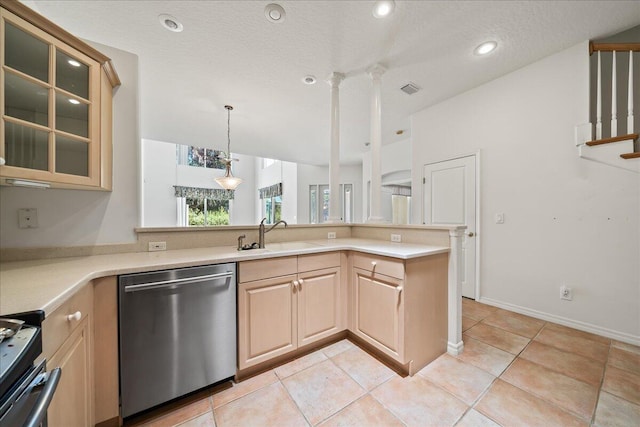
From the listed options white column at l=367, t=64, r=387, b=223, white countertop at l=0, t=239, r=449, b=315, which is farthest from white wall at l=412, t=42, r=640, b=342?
white countertop at l=0, t=239, r=449, b=315

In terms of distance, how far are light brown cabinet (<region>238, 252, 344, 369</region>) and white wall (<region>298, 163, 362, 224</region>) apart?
211 inches

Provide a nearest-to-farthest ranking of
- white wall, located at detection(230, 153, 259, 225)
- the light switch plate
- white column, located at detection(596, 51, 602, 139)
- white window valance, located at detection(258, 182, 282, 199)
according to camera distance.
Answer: the light switch plate, white column, located at detection(596, 51, 602, 139), white window valance, located at detection(258, 182, 282, 199), white wall, located at detection(230, 153, 259, 225)

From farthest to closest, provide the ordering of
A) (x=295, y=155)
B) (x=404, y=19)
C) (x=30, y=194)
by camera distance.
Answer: (x=295, y=155) < (x=404, y=19) < (x=30, y=194)

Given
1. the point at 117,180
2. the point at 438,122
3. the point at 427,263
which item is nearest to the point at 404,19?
the point at 438,122

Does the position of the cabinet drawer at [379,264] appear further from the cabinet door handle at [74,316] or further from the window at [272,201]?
the window at [272,201]

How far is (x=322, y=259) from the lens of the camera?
5.80 ft

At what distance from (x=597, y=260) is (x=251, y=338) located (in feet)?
10.1

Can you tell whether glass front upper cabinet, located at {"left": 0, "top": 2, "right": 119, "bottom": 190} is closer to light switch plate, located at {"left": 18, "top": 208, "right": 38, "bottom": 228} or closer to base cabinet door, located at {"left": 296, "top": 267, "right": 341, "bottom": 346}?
light switch plate, located at {"left": 18, "top": 208, "right": 38, "bottom": 228}

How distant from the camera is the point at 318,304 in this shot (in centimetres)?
175

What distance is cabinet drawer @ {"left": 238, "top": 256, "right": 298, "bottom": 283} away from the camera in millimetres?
1432

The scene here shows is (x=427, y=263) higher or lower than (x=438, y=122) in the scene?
lower

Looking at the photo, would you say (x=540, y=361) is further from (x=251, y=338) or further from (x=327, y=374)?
(x=251, y=338)

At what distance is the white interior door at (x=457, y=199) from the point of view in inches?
114

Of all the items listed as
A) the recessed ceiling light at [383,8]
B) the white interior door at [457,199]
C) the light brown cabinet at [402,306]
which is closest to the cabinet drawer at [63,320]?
the light brown cabinet at [402,306]
